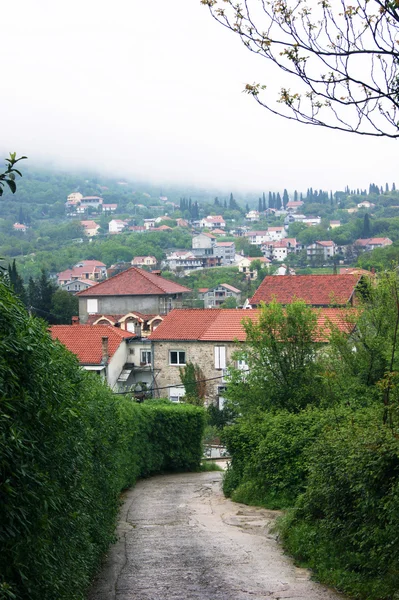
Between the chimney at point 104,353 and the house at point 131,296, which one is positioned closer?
the chimney at point 104,353

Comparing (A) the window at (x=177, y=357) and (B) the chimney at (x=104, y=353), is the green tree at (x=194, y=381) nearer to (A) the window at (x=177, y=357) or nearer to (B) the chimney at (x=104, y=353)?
(A) the window at (x=177, y=357)

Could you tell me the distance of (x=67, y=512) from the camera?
7199mm

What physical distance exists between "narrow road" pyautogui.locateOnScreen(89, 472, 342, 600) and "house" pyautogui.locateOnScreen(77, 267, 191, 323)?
48202 mm

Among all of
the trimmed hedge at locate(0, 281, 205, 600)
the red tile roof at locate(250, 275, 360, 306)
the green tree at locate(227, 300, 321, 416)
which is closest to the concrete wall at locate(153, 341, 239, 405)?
the red tile roof at locate(250, 275, 360, 306)

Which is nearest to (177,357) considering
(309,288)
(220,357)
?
(220,357)

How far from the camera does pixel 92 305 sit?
2721 inches

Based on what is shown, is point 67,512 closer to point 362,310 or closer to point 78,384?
point 78,384

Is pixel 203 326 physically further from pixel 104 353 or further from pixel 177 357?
pixel 104 353

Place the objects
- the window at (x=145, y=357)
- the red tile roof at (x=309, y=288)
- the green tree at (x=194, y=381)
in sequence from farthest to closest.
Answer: the red tile roof at (x=309, y=288) → the window at (x=145, y=357) → the green tree at (x=194, y=381)

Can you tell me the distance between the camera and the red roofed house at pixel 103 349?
4316 cm

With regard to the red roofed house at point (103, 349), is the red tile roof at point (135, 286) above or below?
above

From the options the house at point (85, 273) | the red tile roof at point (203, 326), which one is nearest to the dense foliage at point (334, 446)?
the red tile roof at point (203, 326)

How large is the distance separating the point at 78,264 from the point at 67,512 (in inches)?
6679

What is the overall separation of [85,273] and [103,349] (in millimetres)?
116748
